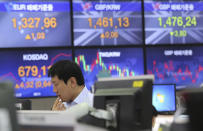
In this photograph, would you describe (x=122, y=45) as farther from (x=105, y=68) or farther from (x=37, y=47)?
(x=37, y=47)

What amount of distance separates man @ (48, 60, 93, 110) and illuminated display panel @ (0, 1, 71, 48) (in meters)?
2.17

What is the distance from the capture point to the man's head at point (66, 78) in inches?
118

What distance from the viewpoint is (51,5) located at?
5207 mm

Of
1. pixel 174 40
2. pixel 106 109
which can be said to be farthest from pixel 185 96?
pixel 174 40

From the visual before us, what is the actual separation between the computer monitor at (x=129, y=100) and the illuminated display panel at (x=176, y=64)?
3.44m

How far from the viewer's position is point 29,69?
5082mm

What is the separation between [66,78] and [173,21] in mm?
2999

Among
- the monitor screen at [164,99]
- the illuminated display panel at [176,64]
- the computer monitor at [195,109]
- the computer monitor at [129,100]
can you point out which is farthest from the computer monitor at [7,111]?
the illuminated display panel at [176,64]

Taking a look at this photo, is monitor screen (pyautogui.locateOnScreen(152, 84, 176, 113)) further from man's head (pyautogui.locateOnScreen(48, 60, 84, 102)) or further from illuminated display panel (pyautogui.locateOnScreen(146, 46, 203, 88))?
man's head (pyautogui.locateOnScreen(48, 60, 84, 102))

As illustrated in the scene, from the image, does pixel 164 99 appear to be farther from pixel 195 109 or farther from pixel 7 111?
pixel 7 111

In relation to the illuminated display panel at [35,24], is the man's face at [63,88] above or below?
below

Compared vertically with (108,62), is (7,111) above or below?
above

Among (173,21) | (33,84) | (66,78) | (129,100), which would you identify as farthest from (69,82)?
(173,21)

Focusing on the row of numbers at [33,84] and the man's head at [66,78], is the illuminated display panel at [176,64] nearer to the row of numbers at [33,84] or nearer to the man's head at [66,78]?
A: the row of numbers at [33,84]
